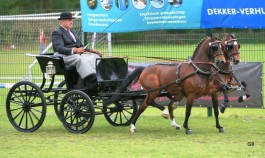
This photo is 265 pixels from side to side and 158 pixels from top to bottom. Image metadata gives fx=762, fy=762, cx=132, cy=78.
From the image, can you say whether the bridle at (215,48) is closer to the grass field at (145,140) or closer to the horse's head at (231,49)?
the horse's head at (231,49)

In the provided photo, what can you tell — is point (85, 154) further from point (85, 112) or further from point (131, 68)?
point (131, 68)

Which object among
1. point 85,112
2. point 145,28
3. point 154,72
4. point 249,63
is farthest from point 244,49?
point 85,112

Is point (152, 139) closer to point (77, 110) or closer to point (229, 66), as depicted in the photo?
point (77, 110)

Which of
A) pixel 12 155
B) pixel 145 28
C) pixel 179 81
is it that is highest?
pixel 145 28

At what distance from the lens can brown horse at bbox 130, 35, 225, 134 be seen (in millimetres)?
12844

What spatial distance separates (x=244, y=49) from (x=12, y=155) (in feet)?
23.9

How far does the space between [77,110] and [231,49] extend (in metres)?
2.82

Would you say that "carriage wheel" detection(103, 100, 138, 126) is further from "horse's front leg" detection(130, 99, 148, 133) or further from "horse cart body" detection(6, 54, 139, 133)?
"horse's front leg" detection(130, 99, 148, 133)

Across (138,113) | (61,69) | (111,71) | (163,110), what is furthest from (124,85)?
(61,69)

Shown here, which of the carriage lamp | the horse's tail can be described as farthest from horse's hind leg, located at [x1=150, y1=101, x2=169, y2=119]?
the carriage lamp

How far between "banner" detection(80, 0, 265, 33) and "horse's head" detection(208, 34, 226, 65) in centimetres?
246

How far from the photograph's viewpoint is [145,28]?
16.3 metres

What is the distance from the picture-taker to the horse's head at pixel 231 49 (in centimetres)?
1280

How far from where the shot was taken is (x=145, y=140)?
12.1 meters
